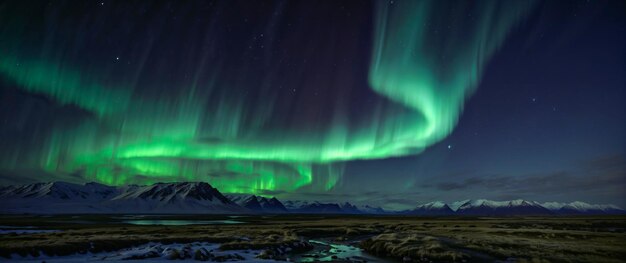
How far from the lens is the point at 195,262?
30578 millimetres

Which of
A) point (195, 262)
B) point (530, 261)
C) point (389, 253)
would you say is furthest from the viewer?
point (389, 253)

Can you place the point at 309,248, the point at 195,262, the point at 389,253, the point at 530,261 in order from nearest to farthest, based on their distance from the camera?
the point at 530,261 < the point at 195,262 < the point at 389,253 < the point at 309,248

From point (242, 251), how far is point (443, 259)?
21.0 metres

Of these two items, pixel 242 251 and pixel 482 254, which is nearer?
pixel 482 254

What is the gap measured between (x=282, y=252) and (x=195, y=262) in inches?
428

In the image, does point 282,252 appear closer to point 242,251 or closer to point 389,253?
point 242,251

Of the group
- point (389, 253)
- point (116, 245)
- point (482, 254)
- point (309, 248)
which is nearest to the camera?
point (482, 254)

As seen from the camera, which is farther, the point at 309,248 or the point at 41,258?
the point at 309,248

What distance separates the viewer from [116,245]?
40.2 metres

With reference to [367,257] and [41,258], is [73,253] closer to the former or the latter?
[41,258]

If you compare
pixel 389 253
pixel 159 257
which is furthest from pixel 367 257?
pixel 159 257

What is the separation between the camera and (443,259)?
3177 cm

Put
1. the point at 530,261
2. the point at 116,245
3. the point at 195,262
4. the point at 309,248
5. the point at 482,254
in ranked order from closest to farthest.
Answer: the point at 530,261 < the point at 195,262 < the point at 482,254 < the point at 116,245 < the point at 309,248

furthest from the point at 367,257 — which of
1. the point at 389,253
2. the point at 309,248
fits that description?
the point at 309,248
